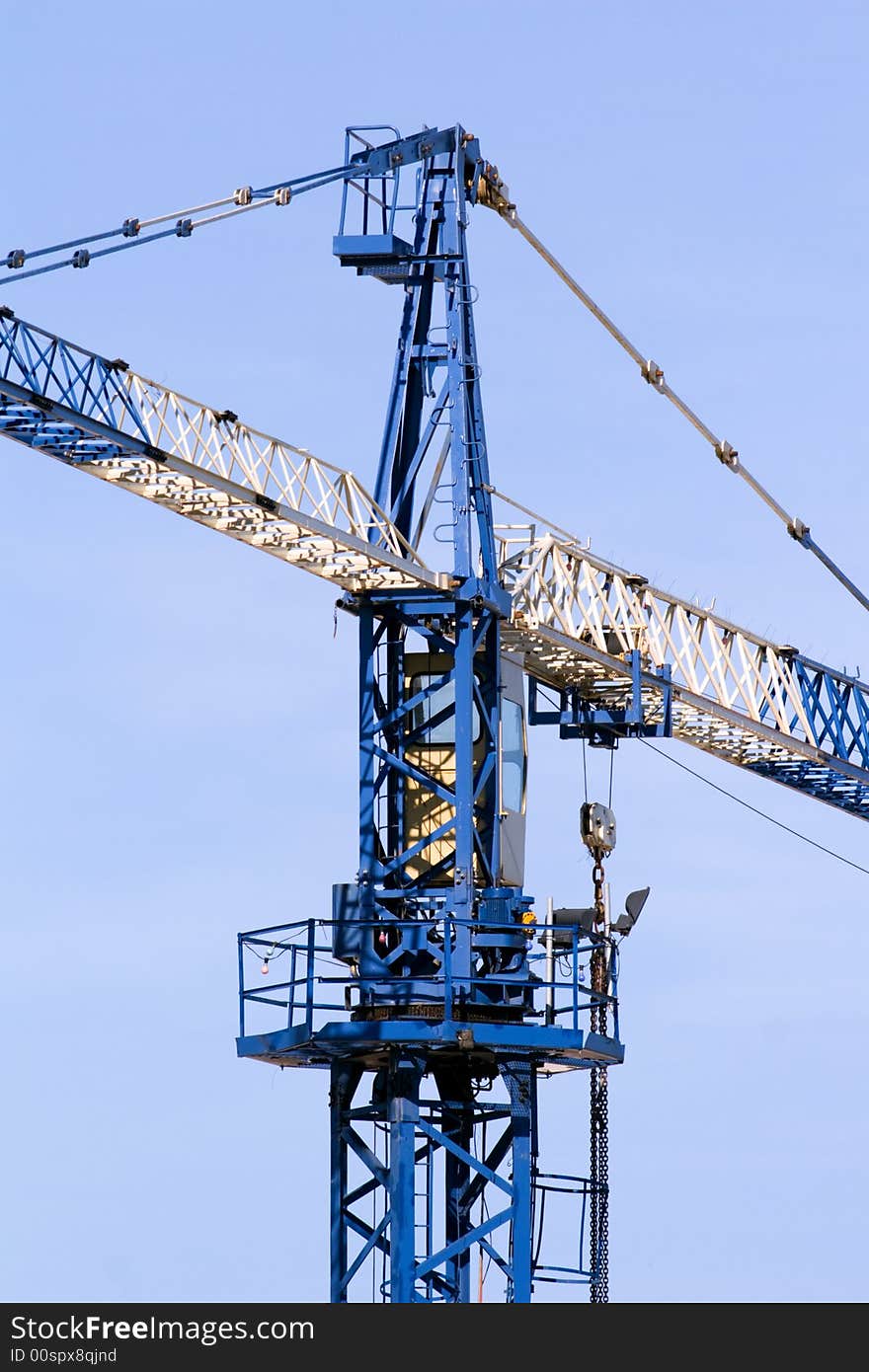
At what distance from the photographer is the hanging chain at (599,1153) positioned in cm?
6981

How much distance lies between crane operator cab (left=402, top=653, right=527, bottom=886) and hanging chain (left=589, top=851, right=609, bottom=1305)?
2.66 meters

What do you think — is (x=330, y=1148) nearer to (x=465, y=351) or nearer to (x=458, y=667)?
(x=458, y=667)

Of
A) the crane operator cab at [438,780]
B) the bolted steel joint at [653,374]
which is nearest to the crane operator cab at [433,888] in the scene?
the crane operator cab at [438,780]

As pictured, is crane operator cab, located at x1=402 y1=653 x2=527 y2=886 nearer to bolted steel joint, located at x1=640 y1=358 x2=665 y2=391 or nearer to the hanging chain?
the hanging chain

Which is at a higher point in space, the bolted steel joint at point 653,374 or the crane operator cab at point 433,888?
the bolted steel joint at point 653,374

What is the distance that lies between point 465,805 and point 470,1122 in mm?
6638

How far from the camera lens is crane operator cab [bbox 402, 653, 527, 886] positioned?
6862 cm

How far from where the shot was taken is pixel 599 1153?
71.4 metres

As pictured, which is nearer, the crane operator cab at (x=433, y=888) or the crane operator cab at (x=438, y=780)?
the crane operator cab at (x=433, y=888)

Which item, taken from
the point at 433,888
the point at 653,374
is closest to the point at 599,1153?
the point at 433,888

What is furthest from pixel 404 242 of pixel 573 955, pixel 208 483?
pixel 573 955

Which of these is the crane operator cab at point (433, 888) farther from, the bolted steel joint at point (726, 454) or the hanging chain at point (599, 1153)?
the bolted steel joint at point (726, 454)

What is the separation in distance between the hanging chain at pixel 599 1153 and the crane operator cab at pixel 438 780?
266 cm

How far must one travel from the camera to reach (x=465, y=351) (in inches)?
2768
